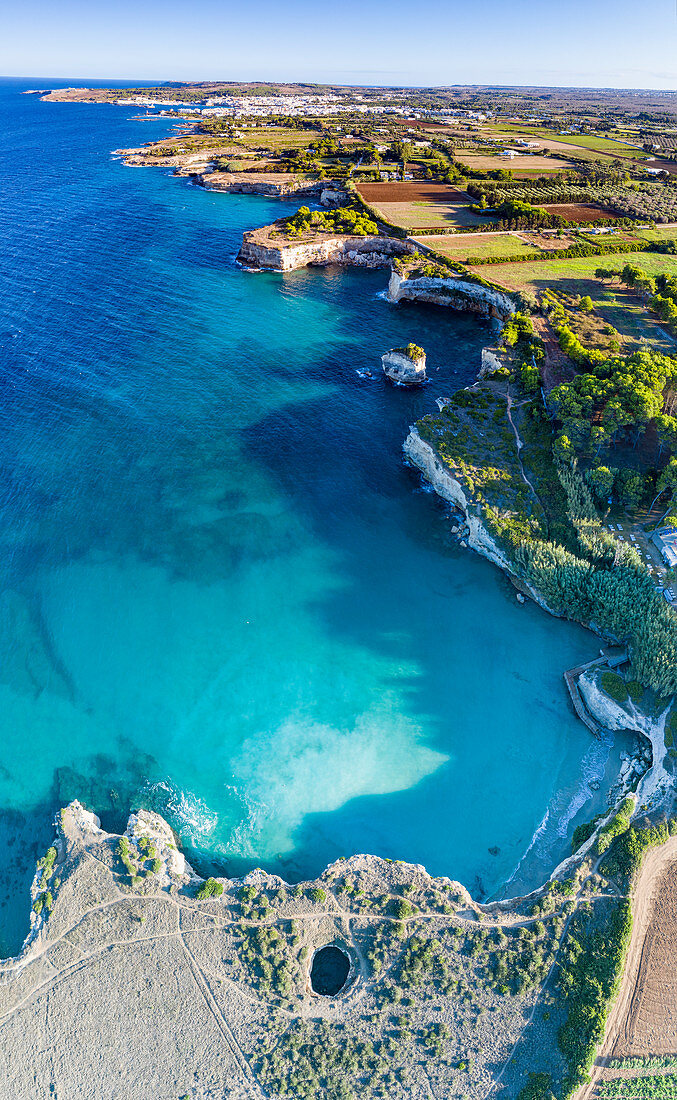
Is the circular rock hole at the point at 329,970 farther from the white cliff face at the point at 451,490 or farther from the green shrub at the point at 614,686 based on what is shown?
the white cliff face at the point at 451,490

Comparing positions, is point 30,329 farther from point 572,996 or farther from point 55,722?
point 572,996

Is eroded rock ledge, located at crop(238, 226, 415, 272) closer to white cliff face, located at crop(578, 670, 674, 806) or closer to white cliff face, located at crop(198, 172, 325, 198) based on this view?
white cliff face, located at crop(198, 172, 325, 198)

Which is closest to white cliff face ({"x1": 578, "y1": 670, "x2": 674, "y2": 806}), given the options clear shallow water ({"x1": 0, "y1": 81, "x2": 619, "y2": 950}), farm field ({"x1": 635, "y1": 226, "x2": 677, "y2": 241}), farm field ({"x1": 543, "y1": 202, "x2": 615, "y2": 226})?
clear shallow water ({"x1": 0, "y1": 81, "x2": 619, "y2": 950})

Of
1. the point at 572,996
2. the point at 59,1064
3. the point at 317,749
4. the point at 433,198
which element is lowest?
the point at 59,1064

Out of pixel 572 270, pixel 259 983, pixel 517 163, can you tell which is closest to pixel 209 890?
pixel 259 983

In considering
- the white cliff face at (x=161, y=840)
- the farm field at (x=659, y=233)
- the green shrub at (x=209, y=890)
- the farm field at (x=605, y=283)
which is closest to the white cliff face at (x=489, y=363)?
the farm field at (x=605, y=283)

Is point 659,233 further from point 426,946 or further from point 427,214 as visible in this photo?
point 426,946

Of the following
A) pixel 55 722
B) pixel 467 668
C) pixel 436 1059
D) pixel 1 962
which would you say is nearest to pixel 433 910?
pixel 436 1059
